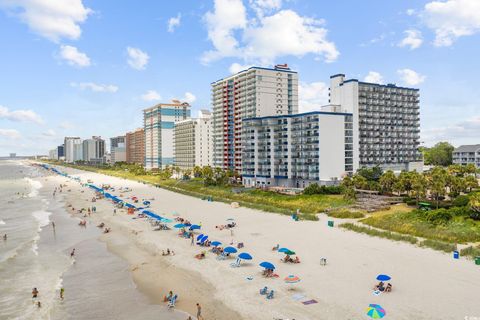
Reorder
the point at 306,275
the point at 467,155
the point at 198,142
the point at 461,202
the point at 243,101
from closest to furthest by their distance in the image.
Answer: the point at 306,275 → the point at 461,202 → the point at 243,101 → the point at 467,155 → the point at 198,142

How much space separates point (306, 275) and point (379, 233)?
1958 centimetres

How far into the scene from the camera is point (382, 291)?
31141 mm

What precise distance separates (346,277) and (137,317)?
19747 millimetres

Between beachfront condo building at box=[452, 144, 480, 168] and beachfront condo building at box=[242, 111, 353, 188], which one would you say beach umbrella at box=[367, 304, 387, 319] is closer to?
beachfront condo building at box=[242, 111, 353, 188]

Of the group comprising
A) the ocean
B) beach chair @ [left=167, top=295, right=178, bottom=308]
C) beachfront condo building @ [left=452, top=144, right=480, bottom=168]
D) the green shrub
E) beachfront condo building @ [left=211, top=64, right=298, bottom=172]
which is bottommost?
the ocean

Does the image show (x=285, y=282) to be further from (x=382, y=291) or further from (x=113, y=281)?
(x=113, y=281)

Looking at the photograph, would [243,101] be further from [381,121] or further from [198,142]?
[381,121]

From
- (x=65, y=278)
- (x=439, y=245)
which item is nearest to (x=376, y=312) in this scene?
(x=439, y=245)

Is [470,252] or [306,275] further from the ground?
[470,252]

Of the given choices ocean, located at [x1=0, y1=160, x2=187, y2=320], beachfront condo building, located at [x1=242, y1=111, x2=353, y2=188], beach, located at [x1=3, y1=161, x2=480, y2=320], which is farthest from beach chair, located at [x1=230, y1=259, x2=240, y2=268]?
beachfront condo building, located at [x1=242, y1=111, x2=353, y2=188]

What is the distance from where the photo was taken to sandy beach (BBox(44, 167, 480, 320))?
2838cm

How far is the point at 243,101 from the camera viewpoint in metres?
137

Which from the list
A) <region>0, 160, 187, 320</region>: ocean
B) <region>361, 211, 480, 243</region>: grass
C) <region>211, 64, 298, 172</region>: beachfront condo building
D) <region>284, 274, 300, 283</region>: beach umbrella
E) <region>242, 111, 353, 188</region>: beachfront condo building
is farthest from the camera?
<region>211, 64, 298, 172</region>: beachfront condo building

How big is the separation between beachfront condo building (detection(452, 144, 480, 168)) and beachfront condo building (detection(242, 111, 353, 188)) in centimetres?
8672
